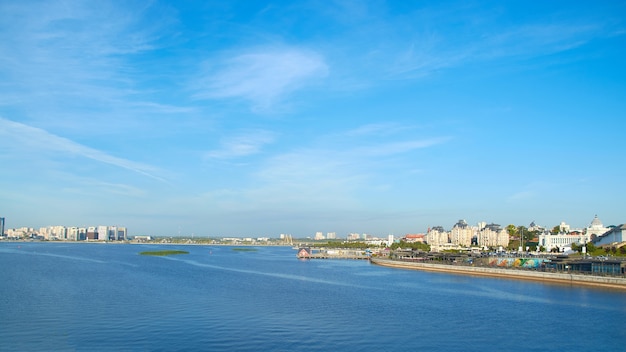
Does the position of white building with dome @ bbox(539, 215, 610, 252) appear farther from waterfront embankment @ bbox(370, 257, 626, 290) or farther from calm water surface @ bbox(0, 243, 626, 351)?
calm water surface @ bbox(0, 243, 626, 351)

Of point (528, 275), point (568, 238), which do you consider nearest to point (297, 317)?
point (528, 275)

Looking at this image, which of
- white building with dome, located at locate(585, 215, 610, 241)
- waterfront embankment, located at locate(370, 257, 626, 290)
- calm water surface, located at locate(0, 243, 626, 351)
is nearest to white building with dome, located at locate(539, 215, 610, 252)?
white building with dome, located at locate(585, 215, 610, 241)

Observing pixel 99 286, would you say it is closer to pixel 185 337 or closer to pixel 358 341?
pixel 185 337

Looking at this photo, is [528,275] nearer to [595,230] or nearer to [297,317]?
[297,317]

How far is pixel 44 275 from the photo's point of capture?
141ft

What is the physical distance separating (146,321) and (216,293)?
10306mm

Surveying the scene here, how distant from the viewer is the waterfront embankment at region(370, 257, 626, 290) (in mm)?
40406

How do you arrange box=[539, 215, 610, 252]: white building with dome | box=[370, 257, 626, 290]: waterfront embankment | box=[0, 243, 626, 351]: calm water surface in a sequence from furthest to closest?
box=[539, 215, 610, 252]: white building with dome
box=[370, 257, 626, 290]: waterfront embankment
box=[0, 243, 626, 351]: calm water surface

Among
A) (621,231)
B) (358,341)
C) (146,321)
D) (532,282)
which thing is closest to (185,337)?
(146,321)

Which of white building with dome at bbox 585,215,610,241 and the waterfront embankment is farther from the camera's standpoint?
white building with dome at bbox 585,215,610,241

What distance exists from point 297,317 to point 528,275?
32.4 meters

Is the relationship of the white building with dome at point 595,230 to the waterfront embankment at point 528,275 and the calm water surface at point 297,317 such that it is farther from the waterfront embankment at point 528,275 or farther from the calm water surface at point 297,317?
the calm water surface at point 297,317

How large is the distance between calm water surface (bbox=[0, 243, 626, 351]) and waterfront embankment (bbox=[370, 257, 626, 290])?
3132 millimetres

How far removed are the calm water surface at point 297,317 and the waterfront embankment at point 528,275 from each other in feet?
10.3
